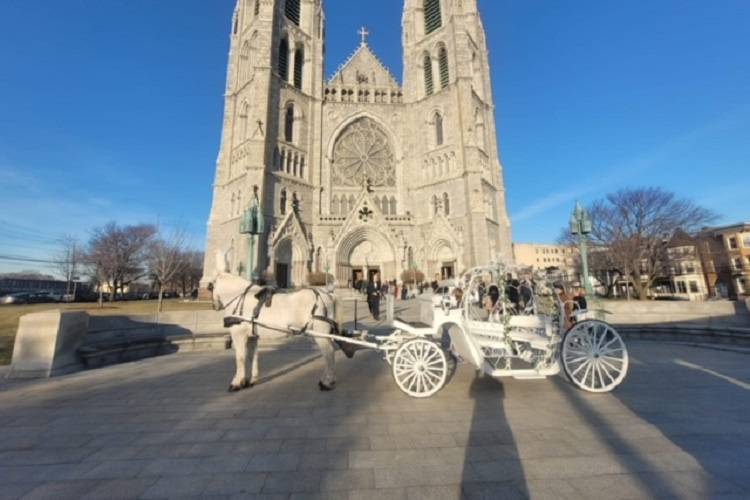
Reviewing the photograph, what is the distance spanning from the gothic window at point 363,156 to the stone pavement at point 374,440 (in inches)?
1213

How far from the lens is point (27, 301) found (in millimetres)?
30828

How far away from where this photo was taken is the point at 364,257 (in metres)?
31.1

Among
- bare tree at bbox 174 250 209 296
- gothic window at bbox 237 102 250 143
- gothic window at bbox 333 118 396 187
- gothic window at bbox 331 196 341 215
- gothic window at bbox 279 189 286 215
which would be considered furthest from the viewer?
bare tree at bbox 174 250 209 296

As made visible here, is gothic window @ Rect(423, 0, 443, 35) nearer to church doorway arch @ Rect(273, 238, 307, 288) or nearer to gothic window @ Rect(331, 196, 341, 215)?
gothic window @ Rect(331, 196, 341, 215)

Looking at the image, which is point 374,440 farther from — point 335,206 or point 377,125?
point 377,125

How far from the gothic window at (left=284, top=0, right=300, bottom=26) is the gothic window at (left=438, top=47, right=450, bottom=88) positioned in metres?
16.8

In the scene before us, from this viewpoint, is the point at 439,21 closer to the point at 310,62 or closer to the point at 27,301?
the point at 310,62

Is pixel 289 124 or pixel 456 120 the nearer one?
pixel 456 120

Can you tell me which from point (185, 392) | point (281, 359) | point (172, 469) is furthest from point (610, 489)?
point (281, 359)

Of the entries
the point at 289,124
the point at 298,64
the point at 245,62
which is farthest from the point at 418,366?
the point at 298,64

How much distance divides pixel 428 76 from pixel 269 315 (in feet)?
125

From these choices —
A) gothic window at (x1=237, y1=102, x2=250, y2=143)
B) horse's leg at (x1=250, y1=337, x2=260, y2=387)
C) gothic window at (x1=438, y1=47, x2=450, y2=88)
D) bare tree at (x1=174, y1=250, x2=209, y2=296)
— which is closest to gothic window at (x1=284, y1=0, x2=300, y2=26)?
gothic window at (x1=237, y1=102, x2=250, y2=143)

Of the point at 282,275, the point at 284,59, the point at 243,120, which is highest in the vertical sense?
the point at 284,59

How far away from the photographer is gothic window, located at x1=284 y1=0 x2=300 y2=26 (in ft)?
111
